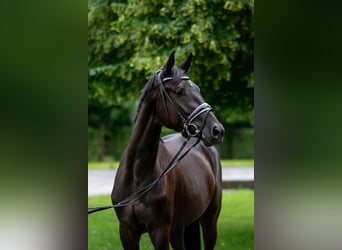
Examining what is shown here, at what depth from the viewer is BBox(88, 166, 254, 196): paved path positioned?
13.9 meters

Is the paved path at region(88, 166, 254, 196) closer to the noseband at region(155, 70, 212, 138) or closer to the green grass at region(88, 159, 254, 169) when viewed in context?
the green grass at region(88, 159, 254, 169)

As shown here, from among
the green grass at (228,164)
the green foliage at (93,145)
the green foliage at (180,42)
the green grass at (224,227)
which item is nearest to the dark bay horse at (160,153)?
the green foliage at (180,42)

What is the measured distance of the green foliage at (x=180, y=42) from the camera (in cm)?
685

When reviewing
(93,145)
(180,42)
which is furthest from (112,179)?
(180,42)

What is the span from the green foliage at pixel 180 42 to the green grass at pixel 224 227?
1.94 m

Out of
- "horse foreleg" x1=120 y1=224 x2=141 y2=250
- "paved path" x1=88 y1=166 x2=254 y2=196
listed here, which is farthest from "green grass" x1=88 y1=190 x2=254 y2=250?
"horse foreleg" x1=120 y1=224 x2=141 y2=250

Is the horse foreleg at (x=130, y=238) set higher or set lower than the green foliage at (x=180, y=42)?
lower

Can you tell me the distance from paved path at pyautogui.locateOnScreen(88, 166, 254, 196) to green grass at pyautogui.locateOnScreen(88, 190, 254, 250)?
3.60ft

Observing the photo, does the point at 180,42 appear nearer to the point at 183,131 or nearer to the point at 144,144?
the point at 144,144

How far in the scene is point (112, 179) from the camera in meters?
15.8

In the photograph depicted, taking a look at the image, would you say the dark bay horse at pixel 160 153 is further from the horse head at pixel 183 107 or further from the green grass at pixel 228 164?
the green grass at pixel 228 164
